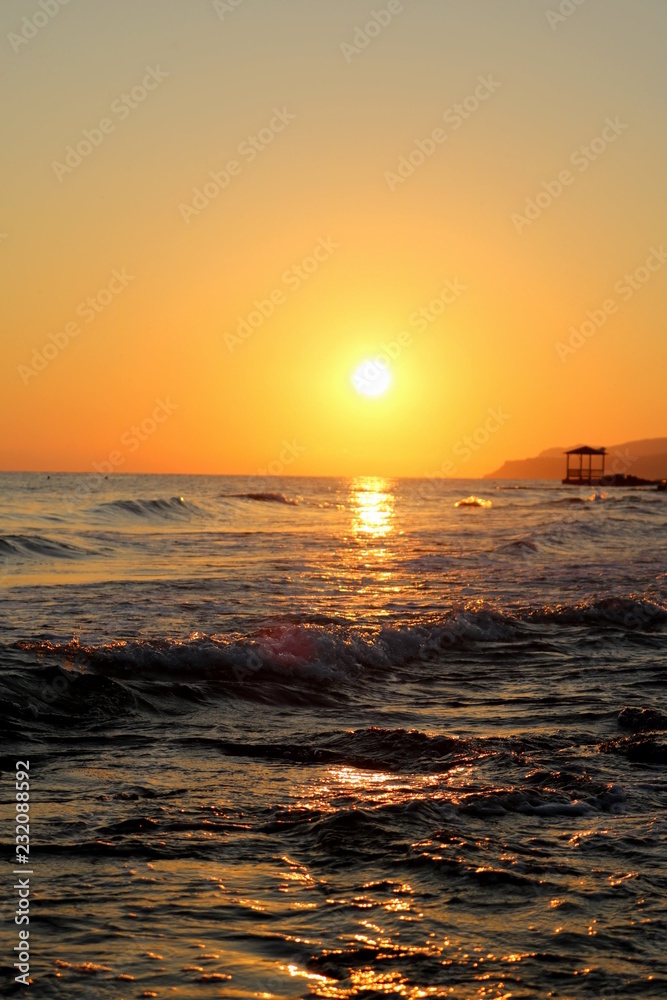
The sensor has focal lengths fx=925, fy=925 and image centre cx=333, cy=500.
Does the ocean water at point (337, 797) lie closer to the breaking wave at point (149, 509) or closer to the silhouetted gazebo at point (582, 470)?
the breaking wave at point (149, 509)

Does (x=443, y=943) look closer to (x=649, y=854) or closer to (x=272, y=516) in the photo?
(x=649, y=854)

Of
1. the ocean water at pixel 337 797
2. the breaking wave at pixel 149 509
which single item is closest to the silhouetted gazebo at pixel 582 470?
the breaking wave at pixel 149 509

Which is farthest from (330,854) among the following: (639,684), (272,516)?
(272,516)

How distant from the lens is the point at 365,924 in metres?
4.05

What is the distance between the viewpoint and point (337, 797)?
5.85m

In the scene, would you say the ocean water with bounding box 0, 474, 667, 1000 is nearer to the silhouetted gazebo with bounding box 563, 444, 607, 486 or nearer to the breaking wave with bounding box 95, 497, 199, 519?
the breaking wave with bounding box 95, 497, 199, 519

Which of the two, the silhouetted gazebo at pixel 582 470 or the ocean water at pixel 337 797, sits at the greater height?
the silhouetted gazebo at pixel 582 470

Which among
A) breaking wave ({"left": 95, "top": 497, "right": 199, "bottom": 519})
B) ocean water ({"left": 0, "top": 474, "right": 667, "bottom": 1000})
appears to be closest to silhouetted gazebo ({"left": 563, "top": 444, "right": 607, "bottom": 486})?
breaking wave ({"left": 95, "top": 497, "right": 199, "bottom": 519})

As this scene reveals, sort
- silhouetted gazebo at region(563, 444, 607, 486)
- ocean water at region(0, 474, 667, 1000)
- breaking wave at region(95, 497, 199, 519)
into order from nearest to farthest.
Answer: ocean water at region(0, 474, 667, 1000) < breaking wave at region(95, 497, 199, 519) < silhouetted gazebo at region(563, 444, 607, 486)

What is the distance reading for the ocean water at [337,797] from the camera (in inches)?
148

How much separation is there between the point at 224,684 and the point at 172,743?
2.36m

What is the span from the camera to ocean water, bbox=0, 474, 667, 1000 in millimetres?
3760

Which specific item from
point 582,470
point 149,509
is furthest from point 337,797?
point 582,470

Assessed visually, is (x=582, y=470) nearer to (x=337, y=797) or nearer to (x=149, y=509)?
(x=149, y=509)
